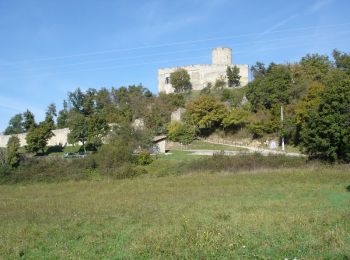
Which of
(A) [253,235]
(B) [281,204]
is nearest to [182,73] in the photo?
(B) [281,204]

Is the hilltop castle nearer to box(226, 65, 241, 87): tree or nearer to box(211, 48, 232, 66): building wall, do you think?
box(211, 48, 232, 66): building wall

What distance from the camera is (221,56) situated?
87688mm

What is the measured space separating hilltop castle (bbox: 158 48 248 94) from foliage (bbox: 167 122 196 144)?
99.0 feet

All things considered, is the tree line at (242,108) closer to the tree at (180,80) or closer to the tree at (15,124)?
the tree at (180,80)

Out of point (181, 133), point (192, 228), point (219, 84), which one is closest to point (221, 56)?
point (219, 84)

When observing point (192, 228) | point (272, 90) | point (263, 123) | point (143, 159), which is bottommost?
point (192, 228)

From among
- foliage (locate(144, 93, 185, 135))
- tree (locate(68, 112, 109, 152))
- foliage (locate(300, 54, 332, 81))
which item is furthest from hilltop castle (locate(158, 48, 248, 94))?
tree (locate(68, 112, 109, 152))

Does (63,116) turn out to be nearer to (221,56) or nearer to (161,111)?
(161,111)

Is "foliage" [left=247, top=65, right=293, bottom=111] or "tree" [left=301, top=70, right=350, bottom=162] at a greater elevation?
"foliage" [left=247, top=65, right=293, bottom=111]

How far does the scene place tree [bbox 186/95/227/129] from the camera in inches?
2241

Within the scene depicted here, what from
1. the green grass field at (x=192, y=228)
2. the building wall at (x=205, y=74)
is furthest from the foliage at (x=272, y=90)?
the green grass field at (x=192, y=228)

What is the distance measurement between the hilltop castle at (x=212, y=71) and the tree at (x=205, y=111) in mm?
27130

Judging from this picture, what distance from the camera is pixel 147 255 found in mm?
8219

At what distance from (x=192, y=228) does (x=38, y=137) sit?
175ft
